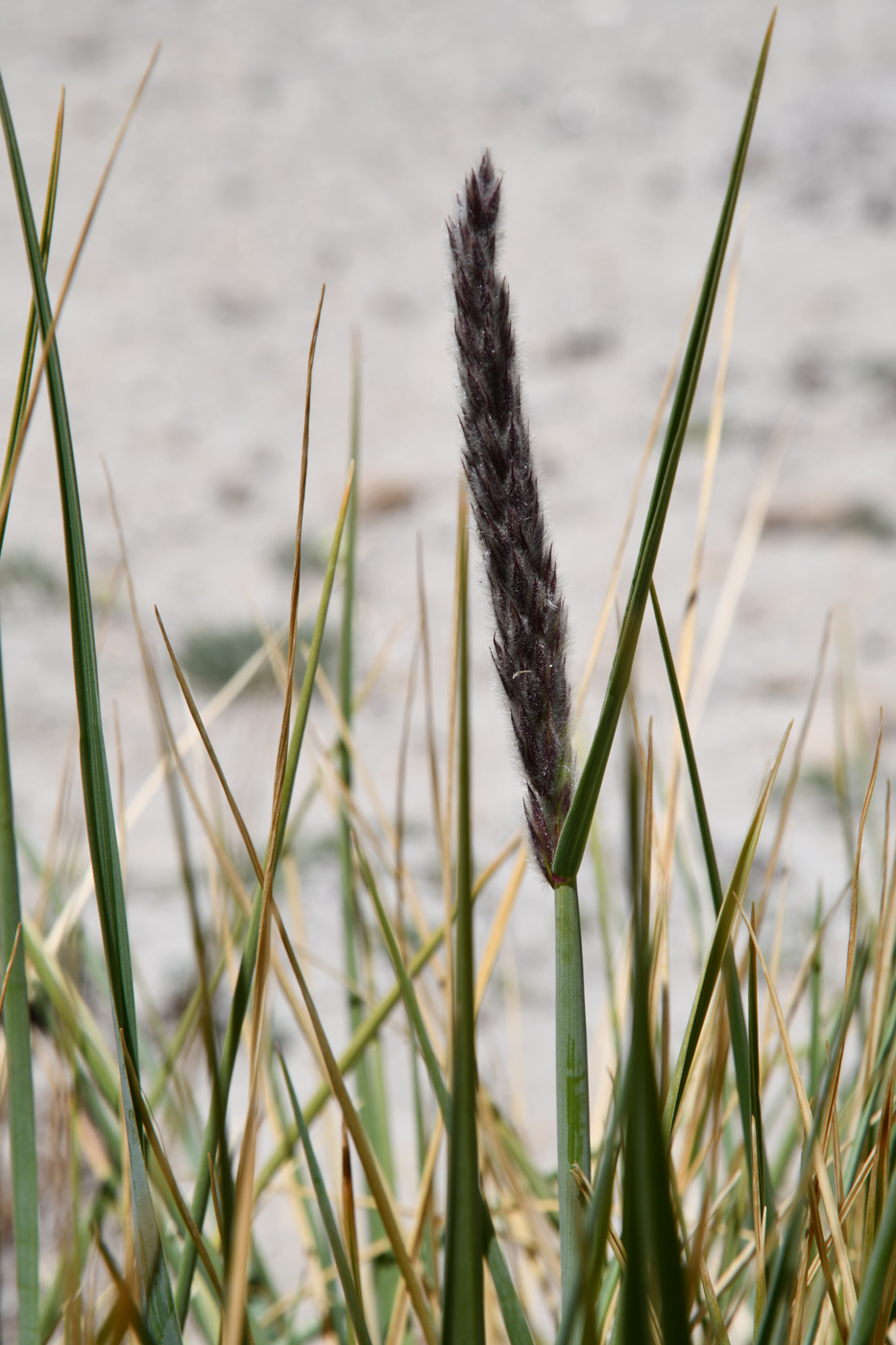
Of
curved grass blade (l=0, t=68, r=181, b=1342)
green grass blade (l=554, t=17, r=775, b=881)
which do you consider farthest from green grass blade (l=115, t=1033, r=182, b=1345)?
green grass blade (l=554, t=17, r=775, b=881)

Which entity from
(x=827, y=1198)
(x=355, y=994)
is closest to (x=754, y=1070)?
(x=827, y=1198)

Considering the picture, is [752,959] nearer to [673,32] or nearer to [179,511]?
[179,511]

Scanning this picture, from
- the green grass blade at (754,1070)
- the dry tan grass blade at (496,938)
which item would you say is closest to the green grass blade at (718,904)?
the green grass blade at (754,1070)

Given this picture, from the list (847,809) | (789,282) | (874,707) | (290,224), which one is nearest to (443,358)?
(290,224)

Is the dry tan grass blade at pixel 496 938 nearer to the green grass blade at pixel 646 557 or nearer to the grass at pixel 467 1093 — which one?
the grass at pixel 467 1093

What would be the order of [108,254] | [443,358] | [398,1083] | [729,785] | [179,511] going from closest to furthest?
[398,1083], [729,785], [179,511], [443,358], [108,254]

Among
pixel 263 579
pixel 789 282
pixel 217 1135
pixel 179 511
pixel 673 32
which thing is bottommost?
pixel 217 1135

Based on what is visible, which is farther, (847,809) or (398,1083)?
(398,1083)
